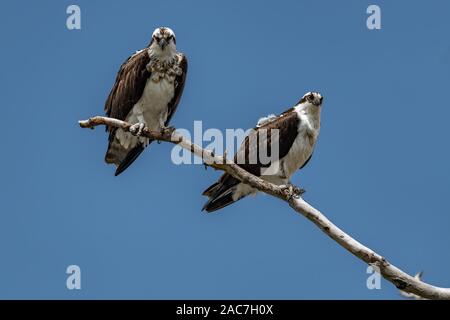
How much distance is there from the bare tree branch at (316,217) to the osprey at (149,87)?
89 cm

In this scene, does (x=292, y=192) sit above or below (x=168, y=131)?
below

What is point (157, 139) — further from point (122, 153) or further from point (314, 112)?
point (314, 112)

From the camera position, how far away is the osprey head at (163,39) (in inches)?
461

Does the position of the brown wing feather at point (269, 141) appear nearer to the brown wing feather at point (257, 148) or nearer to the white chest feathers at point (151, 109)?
the brown wing feather at point (257, 148)

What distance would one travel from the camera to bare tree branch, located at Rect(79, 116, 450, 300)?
923cm

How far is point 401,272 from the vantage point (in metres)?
9.28

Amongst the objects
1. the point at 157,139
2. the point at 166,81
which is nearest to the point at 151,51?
the point at 166,81

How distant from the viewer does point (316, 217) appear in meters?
9.75

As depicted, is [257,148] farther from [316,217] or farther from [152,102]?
[316,217]

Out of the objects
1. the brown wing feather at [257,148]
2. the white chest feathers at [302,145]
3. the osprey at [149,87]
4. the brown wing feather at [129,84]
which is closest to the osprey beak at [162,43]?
the osprey at [149,87]

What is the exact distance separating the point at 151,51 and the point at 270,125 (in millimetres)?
1901

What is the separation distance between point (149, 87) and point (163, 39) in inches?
26.2

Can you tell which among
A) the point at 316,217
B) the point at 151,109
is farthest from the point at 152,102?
the point at 316,217

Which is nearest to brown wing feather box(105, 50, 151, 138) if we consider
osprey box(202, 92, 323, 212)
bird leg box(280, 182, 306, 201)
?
→ osprey box(202, 92, 323, 212)
